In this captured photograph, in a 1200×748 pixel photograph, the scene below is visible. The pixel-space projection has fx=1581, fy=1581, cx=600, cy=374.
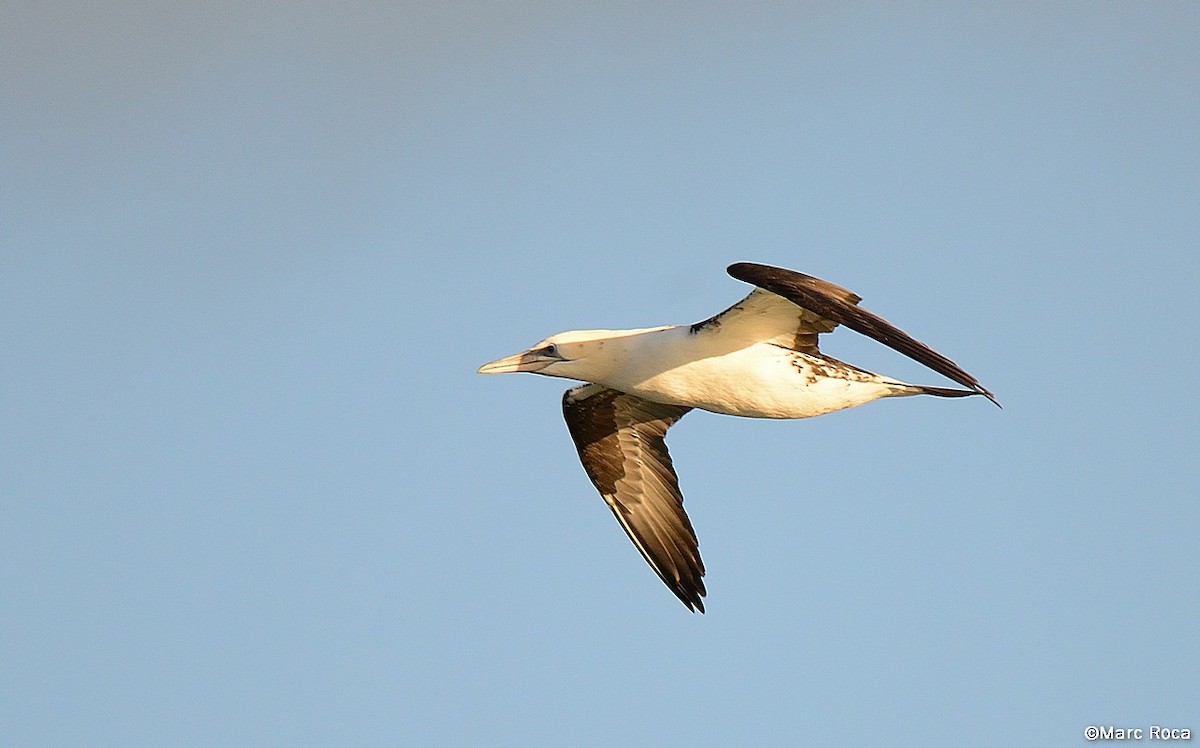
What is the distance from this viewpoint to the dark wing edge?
13.9 meters

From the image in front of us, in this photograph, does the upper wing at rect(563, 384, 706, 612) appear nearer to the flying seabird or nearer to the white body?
the flying seabird

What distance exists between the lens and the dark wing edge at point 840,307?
13.9m

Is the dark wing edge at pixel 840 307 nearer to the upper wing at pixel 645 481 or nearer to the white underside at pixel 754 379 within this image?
the white underside at pixel 754 379

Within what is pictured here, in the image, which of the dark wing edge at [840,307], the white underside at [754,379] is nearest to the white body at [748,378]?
the white underside at [754,379]

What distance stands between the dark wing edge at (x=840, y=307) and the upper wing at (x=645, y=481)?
4.35 m

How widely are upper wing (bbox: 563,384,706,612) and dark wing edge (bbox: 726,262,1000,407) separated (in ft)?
14.3

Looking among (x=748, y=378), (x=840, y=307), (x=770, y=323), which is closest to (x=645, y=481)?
(x=748, y=378)

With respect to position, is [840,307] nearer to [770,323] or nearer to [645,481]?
[770,323]

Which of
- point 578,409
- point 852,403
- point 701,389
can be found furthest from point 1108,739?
point 578,409

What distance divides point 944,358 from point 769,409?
11.0ft

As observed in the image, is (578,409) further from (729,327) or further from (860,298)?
(860,298)

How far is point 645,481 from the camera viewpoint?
19.8 m

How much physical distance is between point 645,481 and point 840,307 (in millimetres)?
5679

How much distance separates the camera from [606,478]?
19.8 meters
